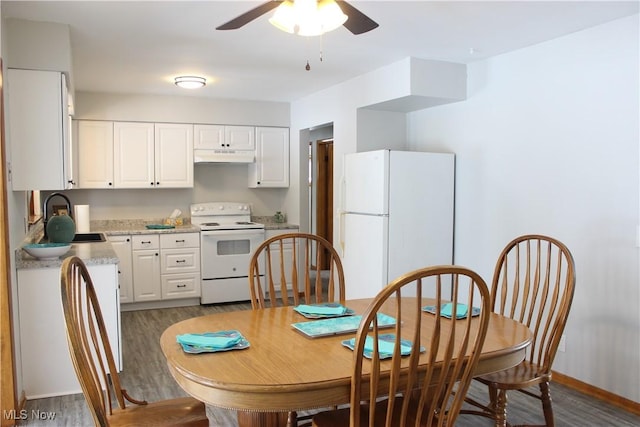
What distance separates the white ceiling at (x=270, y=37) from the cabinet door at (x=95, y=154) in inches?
25.8

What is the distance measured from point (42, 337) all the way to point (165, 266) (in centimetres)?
231

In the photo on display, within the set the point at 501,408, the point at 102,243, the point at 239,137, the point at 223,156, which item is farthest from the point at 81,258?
the point at 239,137

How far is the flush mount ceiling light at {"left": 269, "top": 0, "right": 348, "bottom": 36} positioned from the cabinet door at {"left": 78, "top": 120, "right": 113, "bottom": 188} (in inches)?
152

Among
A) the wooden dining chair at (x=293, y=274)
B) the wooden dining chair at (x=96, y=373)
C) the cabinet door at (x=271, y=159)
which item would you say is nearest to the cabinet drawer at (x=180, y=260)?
the wooden dining chair at (x=293, y=274)

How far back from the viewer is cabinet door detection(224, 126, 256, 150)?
586 cm

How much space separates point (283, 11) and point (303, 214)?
13.3ft

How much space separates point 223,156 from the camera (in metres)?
5.79

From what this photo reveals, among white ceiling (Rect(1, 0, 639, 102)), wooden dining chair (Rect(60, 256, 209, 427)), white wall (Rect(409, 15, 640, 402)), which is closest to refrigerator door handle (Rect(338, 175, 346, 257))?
white ceiling (Rect(1, 0, 639, 102))

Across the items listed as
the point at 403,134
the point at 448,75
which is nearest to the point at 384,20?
the point at 448,75

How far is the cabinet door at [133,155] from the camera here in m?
5.45

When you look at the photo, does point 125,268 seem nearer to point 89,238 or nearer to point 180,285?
point 180,285

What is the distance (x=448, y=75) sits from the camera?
4078 mm

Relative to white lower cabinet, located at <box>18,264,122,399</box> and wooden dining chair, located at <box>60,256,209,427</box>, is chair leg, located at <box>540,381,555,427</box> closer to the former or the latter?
wooden dining chair, located at <box>60,256,209,427</box>

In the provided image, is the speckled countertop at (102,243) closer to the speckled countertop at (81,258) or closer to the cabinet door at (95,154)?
the speckled countertop at (81,258)
